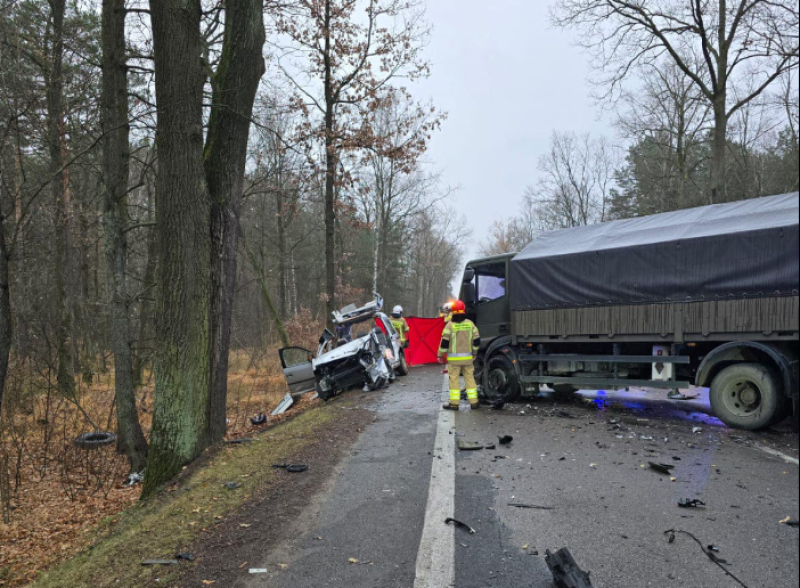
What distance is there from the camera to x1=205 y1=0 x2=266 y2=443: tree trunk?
23.9 ft

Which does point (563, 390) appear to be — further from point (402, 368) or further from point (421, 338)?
point (421, 338)

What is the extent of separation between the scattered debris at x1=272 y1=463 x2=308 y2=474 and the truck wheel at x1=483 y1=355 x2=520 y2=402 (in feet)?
15.9

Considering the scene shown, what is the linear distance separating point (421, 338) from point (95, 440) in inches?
432

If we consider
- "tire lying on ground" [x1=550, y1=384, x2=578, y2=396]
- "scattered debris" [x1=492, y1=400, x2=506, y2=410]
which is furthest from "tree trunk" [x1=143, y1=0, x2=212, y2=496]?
"tire lying on ground" [x1=550, y1=384, x2=578, y2=396]

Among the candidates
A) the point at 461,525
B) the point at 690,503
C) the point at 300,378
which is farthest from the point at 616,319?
the point at 300,378

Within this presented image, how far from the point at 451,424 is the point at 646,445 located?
2.84 metres

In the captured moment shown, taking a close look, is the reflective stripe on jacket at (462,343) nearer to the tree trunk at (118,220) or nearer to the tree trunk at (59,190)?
the tree trunk at (118,220)

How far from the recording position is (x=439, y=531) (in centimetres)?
429

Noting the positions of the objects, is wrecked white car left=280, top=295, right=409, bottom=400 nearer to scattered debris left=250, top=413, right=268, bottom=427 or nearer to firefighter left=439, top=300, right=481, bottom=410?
scattered debris left=250, top=413, right=268, bottom=427

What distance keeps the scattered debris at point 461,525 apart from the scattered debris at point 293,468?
220cm

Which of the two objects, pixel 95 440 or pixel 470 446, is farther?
pixel 95 440

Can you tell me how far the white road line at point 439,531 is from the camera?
3.57m

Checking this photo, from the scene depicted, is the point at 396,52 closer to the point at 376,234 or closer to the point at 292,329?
the point at 292,329

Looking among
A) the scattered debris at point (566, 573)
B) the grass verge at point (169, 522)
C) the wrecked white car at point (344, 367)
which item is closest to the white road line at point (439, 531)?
the scattered debris at point (566, 573)
